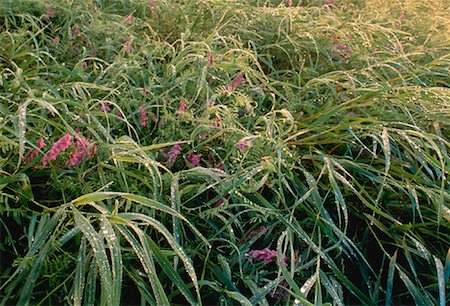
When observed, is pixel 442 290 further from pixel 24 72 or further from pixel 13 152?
pixel 24 72

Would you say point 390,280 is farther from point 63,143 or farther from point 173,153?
point 63,143

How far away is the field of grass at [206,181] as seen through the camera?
1022 millimetres

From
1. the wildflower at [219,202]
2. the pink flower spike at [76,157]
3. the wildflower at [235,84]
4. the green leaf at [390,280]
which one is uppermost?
the pink flower spike at [76,157]

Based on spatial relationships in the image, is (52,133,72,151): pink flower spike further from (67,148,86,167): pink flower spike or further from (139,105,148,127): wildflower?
(139,105,148,127): wildflower

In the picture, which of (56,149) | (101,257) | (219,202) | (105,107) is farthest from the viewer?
(105,107)

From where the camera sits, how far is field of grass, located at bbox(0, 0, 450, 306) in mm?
1022

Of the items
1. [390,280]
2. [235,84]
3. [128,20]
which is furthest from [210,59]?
[390,280]

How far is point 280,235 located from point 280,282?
0.11 m

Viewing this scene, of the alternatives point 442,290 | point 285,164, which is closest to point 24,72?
point 285,164

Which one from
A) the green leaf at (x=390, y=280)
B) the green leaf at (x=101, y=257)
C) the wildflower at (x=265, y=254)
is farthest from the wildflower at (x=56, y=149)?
the green leaf at (x=390, y=280)

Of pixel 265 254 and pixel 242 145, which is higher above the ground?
pixel 242 145

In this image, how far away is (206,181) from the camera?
1.22 meters

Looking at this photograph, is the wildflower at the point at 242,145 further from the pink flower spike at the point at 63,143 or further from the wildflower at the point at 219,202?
the pink flower spike at the point at 63,143

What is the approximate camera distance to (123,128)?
1422 millimetres
